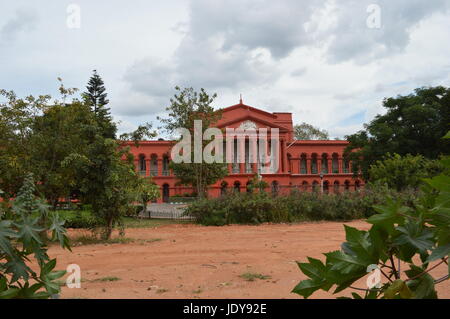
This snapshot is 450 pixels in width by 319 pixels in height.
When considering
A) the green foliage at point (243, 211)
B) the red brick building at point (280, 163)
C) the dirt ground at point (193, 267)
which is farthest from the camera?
the red brick building at point (280, 163)

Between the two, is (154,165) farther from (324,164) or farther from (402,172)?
(402,172)

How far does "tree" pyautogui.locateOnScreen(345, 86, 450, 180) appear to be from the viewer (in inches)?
1398

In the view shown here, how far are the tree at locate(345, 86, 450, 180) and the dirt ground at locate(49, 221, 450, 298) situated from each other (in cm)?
2855

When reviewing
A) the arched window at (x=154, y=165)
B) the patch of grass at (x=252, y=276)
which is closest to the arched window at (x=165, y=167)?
the arched window at (x=154, y=165)

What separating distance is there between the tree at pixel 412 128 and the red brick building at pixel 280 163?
6.95m

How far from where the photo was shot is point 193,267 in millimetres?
6969

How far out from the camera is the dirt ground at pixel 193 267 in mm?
5070

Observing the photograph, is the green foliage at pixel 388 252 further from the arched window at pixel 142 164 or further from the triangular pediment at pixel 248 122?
the arched window at pixel 142 164

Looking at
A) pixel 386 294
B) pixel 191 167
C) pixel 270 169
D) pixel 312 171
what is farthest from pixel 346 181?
pixel 386 294

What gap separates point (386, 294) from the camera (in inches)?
32.6

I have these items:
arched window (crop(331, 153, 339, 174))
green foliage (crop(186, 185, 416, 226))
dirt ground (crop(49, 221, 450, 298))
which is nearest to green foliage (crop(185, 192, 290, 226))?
green foliage (crop(186, 185, 416, 226))

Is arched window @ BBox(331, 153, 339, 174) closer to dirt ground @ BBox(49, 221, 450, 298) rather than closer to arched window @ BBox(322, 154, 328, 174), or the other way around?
arched window @ BBox(322, 154, 328, 174)
